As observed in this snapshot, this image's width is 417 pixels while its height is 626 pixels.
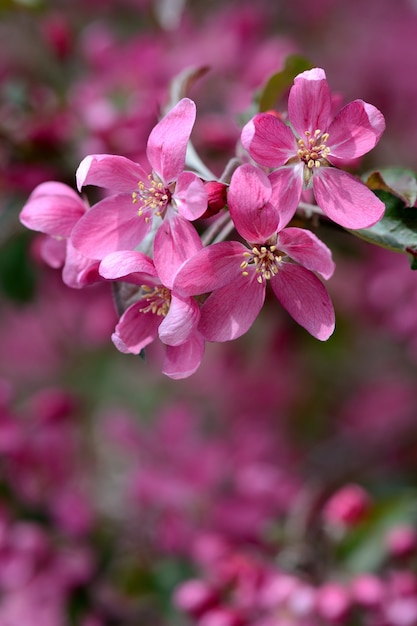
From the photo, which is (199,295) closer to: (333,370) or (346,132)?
(346,132)

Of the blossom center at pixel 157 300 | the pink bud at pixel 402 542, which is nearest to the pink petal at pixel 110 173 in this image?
the blossom center at pixel 157 300

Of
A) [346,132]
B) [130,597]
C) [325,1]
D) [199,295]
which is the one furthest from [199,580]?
[325,1]

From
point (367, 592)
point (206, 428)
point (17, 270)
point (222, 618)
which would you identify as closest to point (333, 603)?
point (367, 592)

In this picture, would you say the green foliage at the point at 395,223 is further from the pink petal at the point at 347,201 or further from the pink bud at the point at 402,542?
the pink bud at the point at 402,542

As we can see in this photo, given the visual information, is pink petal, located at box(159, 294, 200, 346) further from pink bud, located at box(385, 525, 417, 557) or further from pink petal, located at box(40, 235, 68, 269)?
pink bud, located at box(385, 525, 417, 557)

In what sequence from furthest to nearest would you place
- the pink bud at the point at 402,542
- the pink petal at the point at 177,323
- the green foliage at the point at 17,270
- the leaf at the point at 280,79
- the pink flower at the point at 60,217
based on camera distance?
1. the green foliage at the point at 17,270
2. the pink bud at the point at 402,542
3. the leaf at the point at 280,79
4. the pink flower at the point at 60,217
5. the pink petal at the point at 177,323

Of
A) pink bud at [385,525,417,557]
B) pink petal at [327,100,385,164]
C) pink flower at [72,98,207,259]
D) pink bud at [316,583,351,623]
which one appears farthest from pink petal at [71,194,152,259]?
pink bud at [385,525,417,557]
